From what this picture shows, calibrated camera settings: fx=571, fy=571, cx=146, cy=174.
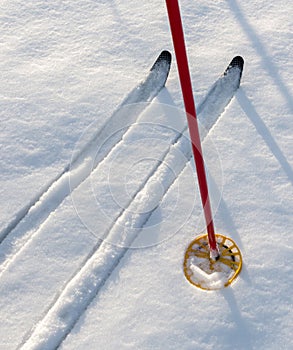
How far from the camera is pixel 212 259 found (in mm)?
2826

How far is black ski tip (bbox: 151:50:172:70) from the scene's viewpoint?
371cm

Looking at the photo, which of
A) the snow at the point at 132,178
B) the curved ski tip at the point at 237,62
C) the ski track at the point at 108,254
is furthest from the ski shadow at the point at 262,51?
the ski track at the point at 108,254

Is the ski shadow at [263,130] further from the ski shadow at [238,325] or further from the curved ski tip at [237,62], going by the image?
the ski shadow at [238,325]

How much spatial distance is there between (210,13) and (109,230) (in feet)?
6.20

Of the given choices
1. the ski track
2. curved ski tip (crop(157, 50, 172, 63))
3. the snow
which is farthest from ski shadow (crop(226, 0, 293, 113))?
curved ski tip (crop(157, 50, 172, 63))

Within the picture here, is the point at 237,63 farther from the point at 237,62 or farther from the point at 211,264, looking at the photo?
the point at 211,264

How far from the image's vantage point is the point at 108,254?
289cm

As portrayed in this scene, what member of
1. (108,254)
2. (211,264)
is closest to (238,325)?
(211,264)

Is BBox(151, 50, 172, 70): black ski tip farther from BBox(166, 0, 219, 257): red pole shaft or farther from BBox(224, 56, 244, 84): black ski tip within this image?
BBox(166, 0, 219, 257): red pole shaft

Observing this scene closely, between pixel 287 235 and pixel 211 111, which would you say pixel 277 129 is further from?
pixel 287 235

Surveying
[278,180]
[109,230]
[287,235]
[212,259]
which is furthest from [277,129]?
[109,230]

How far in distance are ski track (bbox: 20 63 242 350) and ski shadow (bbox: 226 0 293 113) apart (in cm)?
38

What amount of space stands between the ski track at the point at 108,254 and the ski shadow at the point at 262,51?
1.24 feet

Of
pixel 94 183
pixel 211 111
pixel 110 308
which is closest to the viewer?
pixel 110 308
